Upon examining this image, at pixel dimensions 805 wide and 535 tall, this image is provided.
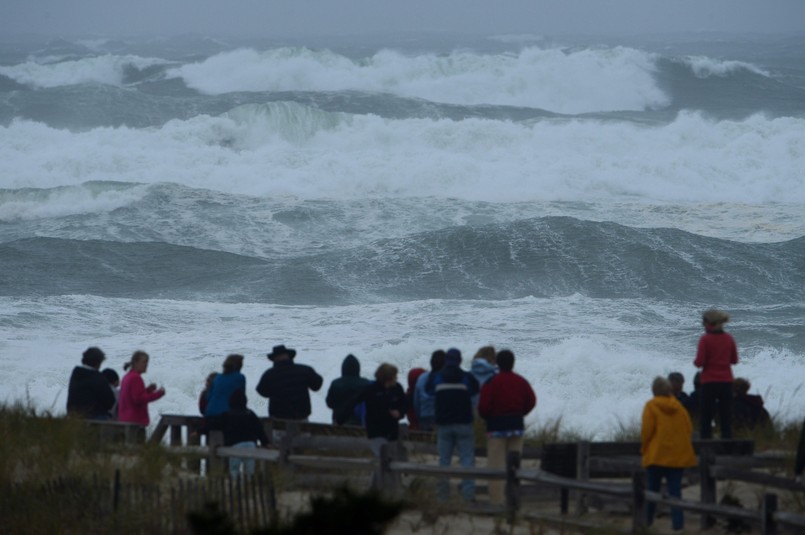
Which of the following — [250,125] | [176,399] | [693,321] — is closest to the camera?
[176,399]

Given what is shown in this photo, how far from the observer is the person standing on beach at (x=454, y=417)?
861 centimetres

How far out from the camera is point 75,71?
6206 cm

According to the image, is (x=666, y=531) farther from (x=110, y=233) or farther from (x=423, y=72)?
(x=423, y=72)

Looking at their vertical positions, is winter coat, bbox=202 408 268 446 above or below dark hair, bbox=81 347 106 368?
below

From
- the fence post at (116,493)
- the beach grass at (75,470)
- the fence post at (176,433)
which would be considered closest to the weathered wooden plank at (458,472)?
the beach grass at (75,470)

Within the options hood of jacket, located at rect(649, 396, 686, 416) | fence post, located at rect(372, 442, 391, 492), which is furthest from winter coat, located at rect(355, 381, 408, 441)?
hood of jacket, located at rect(649, 396, 686, 416)

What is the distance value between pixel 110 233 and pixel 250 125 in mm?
13420

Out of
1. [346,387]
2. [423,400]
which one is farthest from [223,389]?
[423,400]

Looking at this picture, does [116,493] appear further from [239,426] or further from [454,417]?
[454,417]

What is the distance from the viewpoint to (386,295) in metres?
24.4

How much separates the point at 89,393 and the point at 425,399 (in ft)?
8.97

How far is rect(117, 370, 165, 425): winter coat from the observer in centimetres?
1019

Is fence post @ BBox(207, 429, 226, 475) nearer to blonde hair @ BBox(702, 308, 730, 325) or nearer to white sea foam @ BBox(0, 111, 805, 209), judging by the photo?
blonde hair @ BBox(702, 308, 730, 325)

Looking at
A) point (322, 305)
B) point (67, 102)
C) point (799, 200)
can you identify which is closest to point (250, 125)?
point (67, 102)
